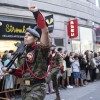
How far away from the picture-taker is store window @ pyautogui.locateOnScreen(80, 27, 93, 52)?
25.2 metres

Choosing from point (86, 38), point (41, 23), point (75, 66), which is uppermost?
point (86, 38)

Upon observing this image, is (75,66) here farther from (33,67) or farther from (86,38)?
(86,38)

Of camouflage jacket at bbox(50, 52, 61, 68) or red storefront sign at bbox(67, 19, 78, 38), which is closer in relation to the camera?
camouflage jacket at bbox(50, 52, 61, 68)

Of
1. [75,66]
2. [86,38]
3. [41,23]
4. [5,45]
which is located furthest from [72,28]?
[41,23]

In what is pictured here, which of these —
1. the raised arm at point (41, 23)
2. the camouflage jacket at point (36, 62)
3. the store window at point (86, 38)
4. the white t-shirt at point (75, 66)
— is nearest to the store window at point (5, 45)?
the white t-shirt at point (75, 66)

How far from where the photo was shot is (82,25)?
2502cm

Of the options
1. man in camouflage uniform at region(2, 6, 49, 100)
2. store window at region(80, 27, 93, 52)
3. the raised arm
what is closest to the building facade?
store window at region(80, 27, 93, 52)

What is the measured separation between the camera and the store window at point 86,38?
82.7ft

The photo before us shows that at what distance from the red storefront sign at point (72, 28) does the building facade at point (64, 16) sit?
0.32 meters

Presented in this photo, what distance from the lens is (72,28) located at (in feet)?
71.6

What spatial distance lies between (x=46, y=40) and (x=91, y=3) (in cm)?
2305

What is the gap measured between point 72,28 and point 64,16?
1142 millimetres

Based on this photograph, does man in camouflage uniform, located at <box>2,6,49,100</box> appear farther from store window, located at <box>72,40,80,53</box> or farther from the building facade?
store window, located at <box>72,40,80,53</box>

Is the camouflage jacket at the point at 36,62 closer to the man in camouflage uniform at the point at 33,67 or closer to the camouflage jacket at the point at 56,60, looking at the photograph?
the man in camouflage uniform at the point at 33,67
